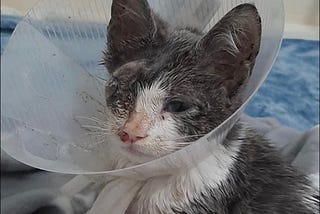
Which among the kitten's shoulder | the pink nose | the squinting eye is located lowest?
the kitten's shoulder

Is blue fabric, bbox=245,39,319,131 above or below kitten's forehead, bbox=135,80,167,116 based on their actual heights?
below

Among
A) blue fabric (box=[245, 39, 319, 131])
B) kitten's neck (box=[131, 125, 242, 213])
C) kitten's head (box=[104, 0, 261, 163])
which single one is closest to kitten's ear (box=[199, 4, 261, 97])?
kitten's head (box=[104, 0, 261, 163])

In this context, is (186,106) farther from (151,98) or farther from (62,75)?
(62,75)

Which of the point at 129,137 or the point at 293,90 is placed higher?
the point at 129,137

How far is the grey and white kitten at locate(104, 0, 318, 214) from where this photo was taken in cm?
82

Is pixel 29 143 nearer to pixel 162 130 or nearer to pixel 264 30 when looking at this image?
pixel 162 130

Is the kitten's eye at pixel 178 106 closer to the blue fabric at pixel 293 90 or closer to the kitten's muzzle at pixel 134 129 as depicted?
the kitten's muzzle at pixel 134 129

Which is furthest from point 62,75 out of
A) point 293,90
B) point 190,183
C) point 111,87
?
point 293,90

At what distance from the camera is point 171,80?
84 centimetres

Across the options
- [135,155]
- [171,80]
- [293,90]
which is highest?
[171,80]

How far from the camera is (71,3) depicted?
39.7 inches

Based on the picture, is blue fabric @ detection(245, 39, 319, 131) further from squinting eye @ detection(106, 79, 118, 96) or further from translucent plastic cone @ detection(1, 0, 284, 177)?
squinting eye @ detection(106, 79, 118, 96)

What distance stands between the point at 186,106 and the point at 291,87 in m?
1.00

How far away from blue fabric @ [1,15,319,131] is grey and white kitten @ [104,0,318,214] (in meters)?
0.67
